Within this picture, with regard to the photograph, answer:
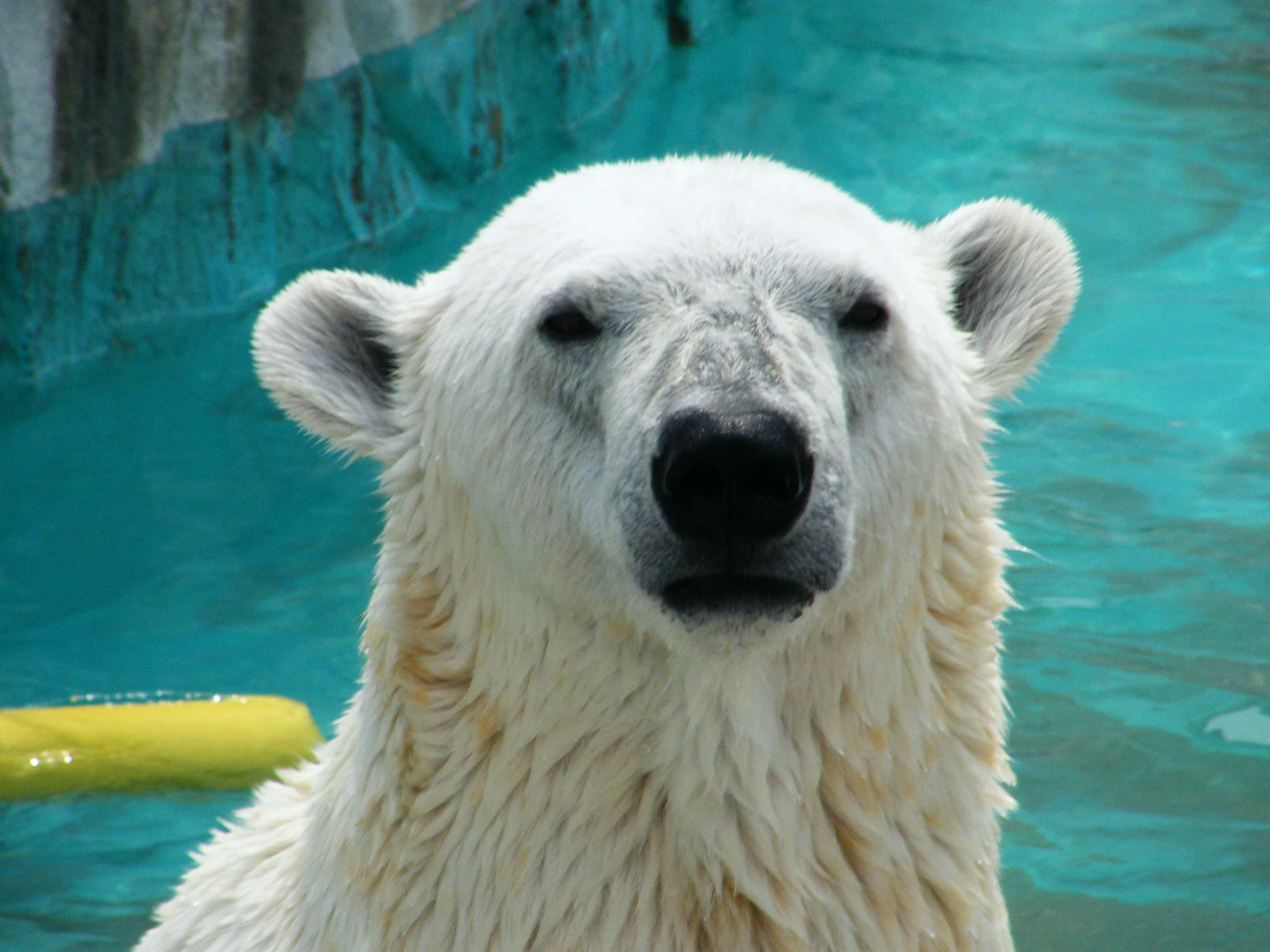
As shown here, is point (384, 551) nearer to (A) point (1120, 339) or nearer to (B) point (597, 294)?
(B) point (597, 294)

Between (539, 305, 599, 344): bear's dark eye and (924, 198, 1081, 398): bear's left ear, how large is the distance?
0.82 metres

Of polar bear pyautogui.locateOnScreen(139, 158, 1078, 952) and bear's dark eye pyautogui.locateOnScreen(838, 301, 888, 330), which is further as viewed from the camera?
bear's dark eye pyautogui.locateOnScreen(838, 301, 888, 330)

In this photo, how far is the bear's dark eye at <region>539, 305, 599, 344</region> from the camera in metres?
2.39

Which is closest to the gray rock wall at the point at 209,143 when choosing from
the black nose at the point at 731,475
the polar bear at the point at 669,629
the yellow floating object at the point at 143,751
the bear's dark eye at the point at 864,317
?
the yellow floating object at the point at 143,751

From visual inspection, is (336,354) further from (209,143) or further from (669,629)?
(209,143)

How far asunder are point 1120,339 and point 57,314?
215 inches

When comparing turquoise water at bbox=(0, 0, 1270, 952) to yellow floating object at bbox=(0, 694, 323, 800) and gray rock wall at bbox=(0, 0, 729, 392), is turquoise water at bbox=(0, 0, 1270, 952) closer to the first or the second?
yellow floating object at bbox=(0, 694, 323, 800)

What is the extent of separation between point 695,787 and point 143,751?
114 inches

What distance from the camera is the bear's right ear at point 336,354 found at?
2.68 m

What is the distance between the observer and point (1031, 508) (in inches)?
260

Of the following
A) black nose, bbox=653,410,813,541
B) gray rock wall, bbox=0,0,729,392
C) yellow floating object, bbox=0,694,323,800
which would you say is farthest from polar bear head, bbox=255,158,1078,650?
gray rock wall, bbox=0,0,729,392

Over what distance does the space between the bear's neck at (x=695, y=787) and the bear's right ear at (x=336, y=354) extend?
45 cm

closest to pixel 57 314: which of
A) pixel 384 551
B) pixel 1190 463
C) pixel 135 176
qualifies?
pixel 135 176

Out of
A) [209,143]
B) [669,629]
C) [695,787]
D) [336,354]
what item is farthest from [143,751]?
[209,143]
